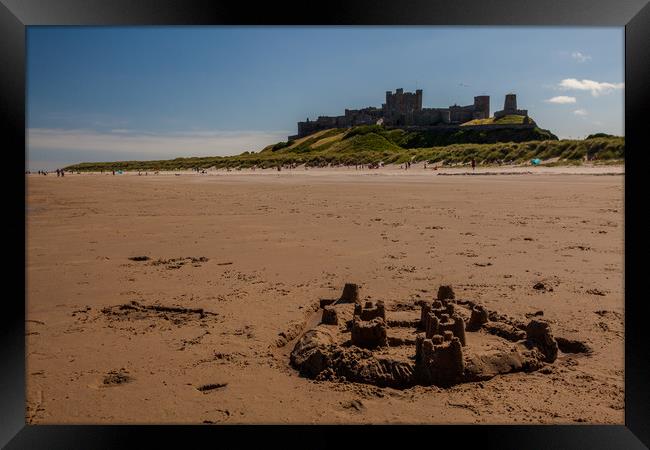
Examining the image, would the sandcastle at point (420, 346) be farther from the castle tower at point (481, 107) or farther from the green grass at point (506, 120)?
the castle tower at point (481, 107)

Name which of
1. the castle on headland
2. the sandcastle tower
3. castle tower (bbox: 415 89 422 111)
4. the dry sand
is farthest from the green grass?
the sandcastle tower

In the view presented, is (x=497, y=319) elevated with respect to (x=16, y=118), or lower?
lower

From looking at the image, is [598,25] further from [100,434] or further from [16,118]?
[100,434]

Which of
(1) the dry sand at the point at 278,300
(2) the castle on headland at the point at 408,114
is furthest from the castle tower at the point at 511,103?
(1) the dry sand at the point at 278,300

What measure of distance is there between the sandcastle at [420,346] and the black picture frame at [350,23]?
1.11m

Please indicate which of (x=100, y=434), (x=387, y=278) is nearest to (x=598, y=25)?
(x=100, y=434)

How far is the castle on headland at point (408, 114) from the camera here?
3570 inches

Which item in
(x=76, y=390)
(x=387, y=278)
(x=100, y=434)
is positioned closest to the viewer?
(x=100, y=434)

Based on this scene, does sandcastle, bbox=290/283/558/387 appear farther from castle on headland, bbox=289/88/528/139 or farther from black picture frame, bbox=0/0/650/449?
castle on headland, bbox=289/88/528/139

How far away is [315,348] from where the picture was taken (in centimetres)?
415

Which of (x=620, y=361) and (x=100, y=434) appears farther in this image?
(x=620, y=361)

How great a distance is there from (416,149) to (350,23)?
187 feet

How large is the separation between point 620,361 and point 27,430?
4230mm

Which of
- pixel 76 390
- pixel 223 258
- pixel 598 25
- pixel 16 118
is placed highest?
pixel 598 25
